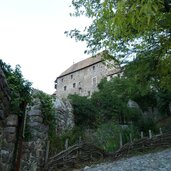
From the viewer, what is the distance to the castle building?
136 feet

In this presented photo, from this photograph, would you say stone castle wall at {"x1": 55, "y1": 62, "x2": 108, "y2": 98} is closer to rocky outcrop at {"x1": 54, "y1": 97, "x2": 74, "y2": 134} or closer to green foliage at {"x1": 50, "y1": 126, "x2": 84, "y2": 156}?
rocky outcrop at {"x1": 54, "y1": 97, "x2": 74, "y2": 134}

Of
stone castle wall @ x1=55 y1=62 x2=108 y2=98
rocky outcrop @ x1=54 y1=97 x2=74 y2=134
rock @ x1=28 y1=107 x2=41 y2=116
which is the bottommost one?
rock @ x1=28 y1=107 x2=41 y2=116

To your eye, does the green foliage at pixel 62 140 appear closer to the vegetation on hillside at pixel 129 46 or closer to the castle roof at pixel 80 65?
the vegetation on hillside at pixel 129 46

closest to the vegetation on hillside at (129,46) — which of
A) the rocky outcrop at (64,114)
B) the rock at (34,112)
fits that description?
the rocky outcrop at (64,114)

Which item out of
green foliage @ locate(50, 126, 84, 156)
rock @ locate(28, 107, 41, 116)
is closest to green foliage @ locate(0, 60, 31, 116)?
rock @ locate(28, 107, 41, 116)

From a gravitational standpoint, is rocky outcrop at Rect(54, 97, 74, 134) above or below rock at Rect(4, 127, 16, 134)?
above

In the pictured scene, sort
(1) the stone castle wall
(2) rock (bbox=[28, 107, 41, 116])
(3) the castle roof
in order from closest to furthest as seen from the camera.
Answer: (2) rock (bbox=[28, 107, 41, 116]), (1) the stone castle wall, (3) the castle roof

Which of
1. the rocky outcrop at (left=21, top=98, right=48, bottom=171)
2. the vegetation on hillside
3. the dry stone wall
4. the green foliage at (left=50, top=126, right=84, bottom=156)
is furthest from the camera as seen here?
the green foliage at (left=50, top=126, right=84, bottom=156)

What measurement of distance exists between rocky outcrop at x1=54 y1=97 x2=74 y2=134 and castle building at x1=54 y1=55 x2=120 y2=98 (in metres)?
25.6

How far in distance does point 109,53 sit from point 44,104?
4.28 meters

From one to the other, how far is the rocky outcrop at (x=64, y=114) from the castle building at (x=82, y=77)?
25566mm

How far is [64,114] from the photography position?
12.7 meters

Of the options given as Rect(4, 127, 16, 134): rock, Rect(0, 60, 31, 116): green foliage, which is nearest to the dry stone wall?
Rect(4, 127, 16, 134): rock

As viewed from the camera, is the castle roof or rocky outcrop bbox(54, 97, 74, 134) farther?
the castle roof
